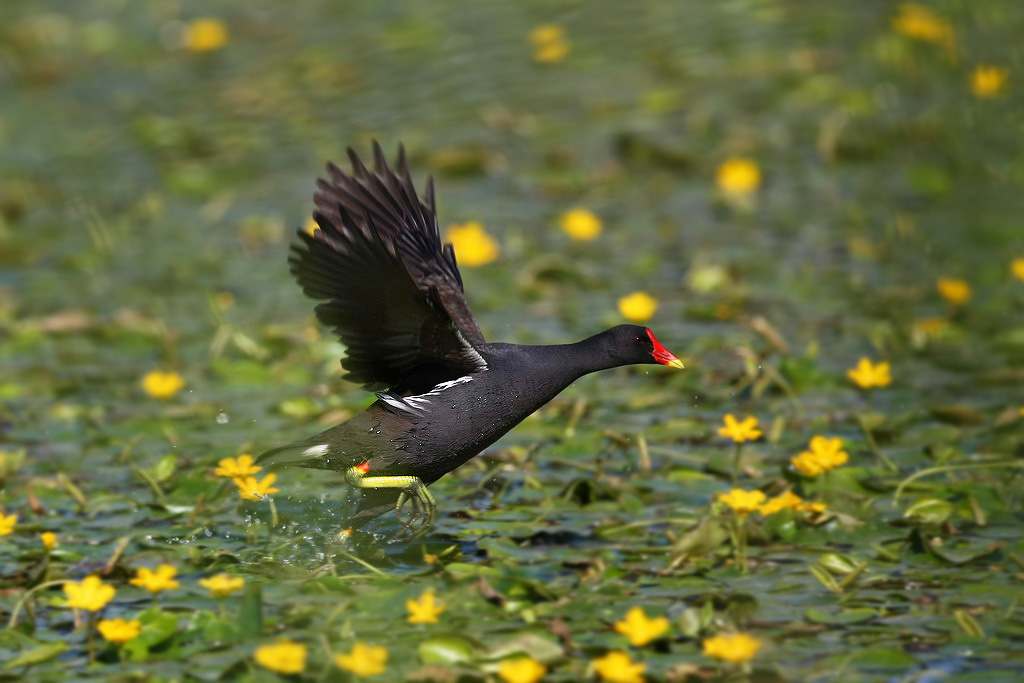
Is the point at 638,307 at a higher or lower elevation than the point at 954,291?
higher

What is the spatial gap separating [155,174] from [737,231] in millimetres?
3449

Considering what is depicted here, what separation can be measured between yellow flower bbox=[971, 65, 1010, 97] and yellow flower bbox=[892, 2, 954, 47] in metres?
0.57

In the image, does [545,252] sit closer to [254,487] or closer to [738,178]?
[738,178]

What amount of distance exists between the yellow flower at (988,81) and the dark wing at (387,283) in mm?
4355

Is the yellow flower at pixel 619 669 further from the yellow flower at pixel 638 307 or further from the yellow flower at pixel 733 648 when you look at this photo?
the yellow flower at pixel 638 307

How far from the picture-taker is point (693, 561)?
4453mm

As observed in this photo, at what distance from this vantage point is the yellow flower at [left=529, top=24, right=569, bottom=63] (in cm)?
984

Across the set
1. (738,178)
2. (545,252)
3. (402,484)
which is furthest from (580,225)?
(402,484)

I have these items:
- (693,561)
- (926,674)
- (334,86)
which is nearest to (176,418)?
(693,561)

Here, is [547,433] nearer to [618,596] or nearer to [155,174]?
[618,596]

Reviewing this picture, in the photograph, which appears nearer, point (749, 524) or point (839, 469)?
point (749, 524)

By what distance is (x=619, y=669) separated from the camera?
3.46 meters

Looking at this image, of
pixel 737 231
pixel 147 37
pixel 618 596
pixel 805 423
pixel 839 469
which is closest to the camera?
pixel 618 596

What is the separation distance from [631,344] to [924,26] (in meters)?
5.09
